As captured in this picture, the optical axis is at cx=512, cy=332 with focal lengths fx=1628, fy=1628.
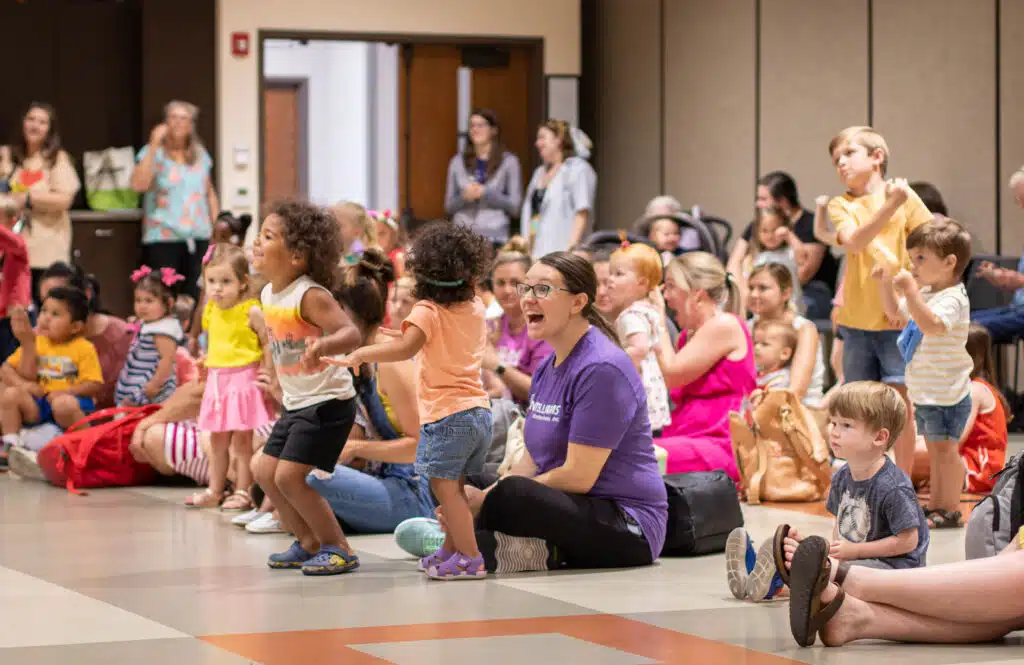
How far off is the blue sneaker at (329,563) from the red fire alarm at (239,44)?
8.92m

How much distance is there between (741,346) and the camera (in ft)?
21.6

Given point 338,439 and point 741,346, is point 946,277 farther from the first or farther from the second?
point 338,439

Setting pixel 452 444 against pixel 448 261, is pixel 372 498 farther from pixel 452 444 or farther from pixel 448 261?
pixel 448 261

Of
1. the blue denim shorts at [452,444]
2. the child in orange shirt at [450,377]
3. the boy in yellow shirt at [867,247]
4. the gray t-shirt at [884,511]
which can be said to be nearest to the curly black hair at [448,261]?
the child in orange shirt at [450,377]

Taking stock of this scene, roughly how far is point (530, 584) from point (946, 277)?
7.06 feet

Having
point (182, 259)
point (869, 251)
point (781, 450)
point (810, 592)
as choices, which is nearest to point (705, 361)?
point (781, 450)

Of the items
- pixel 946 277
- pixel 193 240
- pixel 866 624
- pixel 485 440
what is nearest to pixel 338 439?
pixel 485 440

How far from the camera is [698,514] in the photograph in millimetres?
5434

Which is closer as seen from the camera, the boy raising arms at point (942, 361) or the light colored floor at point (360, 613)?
the light colored floor at point (360, 613)

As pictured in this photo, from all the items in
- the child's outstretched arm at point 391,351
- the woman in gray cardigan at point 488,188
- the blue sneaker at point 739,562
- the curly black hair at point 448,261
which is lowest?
the blue sneaker at point 739,562

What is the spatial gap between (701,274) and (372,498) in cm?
167

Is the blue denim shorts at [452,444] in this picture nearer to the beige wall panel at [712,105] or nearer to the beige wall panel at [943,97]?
the beige wall panel at [943,97]

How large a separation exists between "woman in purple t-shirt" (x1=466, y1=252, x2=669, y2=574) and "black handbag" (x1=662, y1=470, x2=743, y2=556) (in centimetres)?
24

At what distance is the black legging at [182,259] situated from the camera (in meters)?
12.5
